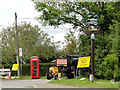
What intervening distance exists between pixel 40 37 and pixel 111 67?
2733 cm

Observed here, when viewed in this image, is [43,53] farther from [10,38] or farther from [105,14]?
[105,14]

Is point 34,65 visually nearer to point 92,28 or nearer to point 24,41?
point 92,28

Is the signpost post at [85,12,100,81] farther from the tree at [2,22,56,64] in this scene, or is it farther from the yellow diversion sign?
the tree at [2,22,56,64]

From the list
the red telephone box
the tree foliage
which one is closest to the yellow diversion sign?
the tree foliage

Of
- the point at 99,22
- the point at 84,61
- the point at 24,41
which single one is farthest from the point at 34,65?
the point at 24,41

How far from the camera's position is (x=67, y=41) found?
140 feet

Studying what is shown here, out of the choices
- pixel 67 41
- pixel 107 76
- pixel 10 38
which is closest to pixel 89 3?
pixel 107 76

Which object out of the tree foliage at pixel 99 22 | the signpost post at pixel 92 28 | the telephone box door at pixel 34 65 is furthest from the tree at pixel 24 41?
the signpost post at pixel 92 28

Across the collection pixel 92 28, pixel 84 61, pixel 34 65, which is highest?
pixel 92 28

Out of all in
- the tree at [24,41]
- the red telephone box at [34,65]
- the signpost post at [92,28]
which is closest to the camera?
the signpost post at [92,28]

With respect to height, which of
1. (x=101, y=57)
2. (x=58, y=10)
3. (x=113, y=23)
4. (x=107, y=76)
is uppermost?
(x=58, y=10)

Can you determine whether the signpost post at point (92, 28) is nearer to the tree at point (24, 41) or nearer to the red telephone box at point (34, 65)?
the red telephone box at point (34, 65)

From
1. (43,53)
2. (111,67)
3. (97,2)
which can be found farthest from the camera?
(43,53)

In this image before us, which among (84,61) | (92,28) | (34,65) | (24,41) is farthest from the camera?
(24,41)
